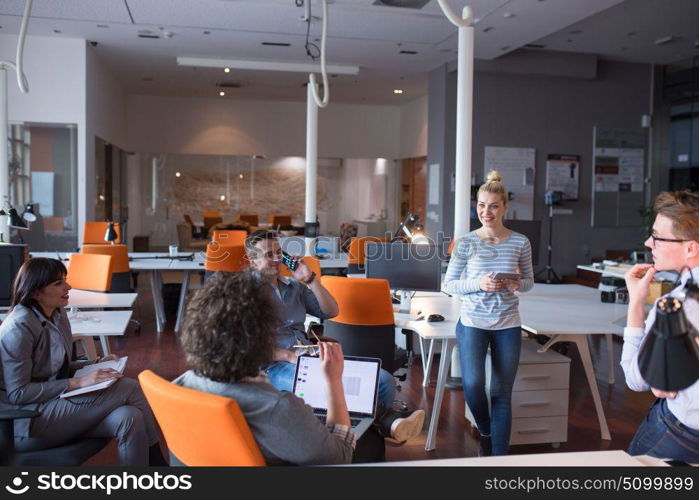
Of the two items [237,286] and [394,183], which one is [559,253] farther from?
[237,286]

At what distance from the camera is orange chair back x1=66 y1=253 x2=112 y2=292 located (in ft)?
15.9

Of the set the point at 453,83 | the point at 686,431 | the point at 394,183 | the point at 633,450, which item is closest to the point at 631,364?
the point at 686,431

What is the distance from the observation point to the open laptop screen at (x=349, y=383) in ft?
8.00

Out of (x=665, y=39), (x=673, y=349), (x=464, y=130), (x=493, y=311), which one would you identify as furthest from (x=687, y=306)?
(x=665, y=39)

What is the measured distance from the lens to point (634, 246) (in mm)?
11703

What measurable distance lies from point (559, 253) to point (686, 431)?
9.77 metres

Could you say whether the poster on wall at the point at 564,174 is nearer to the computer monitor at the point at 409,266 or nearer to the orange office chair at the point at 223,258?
the orange office chair at the point at 223,258

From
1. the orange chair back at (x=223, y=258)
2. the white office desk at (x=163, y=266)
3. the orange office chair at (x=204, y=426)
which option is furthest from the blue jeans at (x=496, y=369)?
the white office desk at (x=163, y=266)

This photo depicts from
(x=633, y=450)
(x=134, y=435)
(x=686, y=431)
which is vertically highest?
(x=686, y=431)

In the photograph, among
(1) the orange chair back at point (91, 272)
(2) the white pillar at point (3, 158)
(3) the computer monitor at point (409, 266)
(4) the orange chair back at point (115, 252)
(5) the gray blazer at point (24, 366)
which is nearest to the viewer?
(5) the gray blazer at point (24, 366)

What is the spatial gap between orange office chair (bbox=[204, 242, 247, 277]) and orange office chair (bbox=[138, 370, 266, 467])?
487cm

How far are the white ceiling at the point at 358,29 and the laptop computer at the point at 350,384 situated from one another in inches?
234

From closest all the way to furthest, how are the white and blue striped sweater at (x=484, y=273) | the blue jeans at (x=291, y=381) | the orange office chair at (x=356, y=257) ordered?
the blue jeans at (x=291, y=381) → the white and blue striped sweater at (x=484, y=273) → the orange office chair at (x=356, y=257)

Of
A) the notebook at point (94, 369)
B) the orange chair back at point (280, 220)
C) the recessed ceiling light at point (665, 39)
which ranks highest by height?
the recessed ceiling light at point (665, 39)
